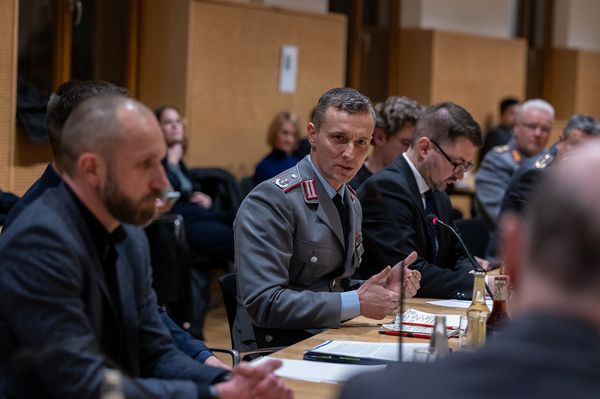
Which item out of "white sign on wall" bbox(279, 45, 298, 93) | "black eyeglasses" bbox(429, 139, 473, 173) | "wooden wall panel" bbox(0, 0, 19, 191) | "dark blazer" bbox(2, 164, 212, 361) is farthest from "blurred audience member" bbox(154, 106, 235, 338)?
"dark blazer" bbox(2, 164, 212, 361)

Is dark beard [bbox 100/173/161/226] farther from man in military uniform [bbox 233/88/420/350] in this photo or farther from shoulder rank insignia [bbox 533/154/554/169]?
shoulder rank insignia [bbox 533/154/554/169]

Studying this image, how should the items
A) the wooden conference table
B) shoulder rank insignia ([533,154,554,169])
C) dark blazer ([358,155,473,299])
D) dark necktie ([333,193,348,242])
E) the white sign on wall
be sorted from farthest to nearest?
the white sign on wall
shoulder rank insignia ([533,154,554,169])
dark blazer ([358,155,473,299])
dark necktie ([333,193,348,242])
the wooden conference table

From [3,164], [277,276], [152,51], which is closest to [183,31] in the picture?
[152,51]

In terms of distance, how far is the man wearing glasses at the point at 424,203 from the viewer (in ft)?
13.0

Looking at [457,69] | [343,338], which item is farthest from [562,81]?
[343,338]

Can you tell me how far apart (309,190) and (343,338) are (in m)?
→ 0.61

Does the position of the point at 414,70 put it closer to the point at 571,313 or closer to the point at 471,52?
the point at 471,52

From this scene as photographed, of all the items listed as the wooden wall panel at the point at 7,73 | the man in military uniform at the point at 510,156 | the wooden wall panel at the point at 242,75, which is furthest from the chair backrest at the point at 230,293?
the wooden wall panel at the point at 242,75

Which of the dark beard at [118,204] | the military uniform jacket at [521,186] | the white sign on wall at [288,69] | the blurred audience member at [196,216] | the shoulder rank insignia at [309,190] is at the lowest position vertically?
the blurred audience member at [196,216]

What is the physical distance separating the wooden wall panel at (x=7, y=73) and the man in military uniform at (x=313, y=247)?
8.67 feet

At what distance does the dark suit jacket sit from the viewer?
47.2 inches

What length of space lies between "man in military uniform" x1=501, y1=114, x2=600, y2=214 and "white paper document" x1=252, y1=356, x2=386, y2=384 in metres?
1.98

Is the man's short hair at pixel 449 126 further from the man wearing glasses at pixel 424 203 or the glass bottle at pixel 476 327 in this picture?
the glass bottle at pixel 476 327

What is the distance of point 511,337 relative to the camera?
1250mm
